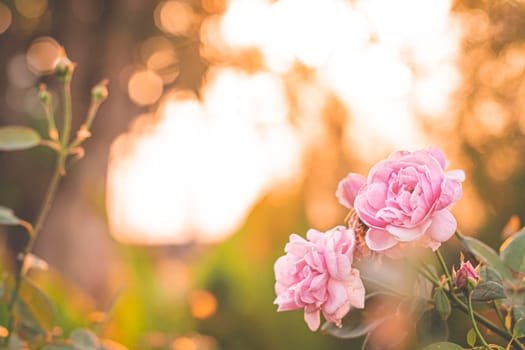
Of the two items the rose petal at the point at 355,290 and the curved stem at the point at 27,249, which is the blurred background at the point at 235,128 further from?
the rose petal at the point at 355,290

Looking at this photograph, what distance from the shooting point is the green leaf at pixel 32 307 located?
0.75 metres

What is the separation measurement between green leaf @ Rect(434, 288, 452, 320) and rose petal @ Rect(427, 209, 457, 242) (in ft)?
0.15

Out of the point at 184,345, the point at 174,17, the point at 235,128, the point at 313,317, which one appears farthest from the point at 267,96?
the point at 313,317

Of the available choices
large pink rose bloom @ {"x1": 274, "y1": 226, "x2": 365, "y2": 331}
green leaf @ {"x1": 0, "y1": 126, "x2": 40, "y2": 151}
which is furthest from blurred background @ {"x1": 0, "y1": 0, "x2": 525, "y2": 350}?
large pink rose bloom @ {"x1": 274, "y1": 226, "x2": 365, "y2": 331}

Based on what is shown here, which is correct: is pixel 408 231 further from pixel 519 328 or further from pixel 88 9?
pixel 88 9

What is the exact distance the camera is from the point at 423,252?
513 millimetres

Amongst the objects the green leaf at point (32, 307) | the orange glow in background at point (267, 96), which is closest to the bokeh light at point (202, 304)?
the orange glow in background at point (267, 96)

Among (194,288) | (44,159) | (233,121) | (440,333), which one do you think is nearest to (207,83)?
(233,121)

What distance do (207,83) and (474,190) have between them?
2.31m

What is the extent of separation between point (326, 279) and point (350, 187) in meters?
0.08

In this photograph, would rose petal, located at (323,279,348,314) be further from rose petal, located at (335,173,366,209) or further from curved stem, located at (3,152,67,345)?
curved stem, located at (3,152,67,345)

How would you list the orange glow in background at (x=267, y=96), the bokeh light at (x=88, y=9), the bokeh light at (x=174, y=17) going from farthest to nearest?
the bokeh light at (x=88, y=9)
the bokeh light at (x=174, y=17)
the orange glow in background at (x=267, y=96)

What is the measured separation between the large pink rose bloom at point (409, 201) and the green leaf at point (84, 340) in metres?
0.36

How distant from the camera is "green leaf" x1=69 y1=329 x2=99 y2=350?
71 centimetres
